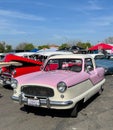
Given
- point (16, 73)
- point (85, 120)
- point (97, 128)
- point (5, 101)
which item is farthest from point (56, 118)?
point (16, 73)

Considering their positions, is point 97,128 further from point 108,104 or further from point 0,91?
point 0,91

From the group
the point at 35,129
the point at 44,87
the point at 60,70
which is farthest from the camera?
the point at 60,70

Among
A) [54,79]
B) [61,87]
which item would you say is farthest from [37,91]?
[61,87]

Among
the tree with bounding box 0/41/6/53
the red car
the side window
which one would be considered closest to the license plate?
the side window

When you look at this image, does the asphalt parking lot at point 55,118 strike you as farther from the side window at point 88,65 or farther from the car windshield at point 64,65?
the car windshield at point 64,65

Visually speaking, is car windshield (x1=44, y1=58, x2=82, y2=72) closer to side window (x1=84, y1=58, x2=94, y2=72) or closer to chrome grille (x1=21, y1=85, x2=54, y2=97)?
side window (x1=84, y1=58, x2=94, y2=72)

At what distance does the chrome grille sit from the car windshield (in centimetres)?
160

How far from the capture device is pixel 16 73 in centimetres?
1004

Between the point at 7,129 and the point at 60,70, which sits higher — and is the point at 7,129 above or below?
below

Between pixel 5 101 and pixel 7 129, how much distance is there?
294 cm

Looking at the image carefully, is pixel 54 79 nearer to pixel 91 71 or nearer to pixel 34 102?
pixel 34 102

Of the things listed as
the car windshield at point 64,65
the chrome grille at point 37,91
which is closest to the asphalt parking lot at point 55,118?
the chrome grille at point 37,91

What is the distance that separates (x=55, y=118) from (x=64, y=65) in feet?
6.98

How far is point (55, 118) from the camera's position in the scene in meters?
6.15
